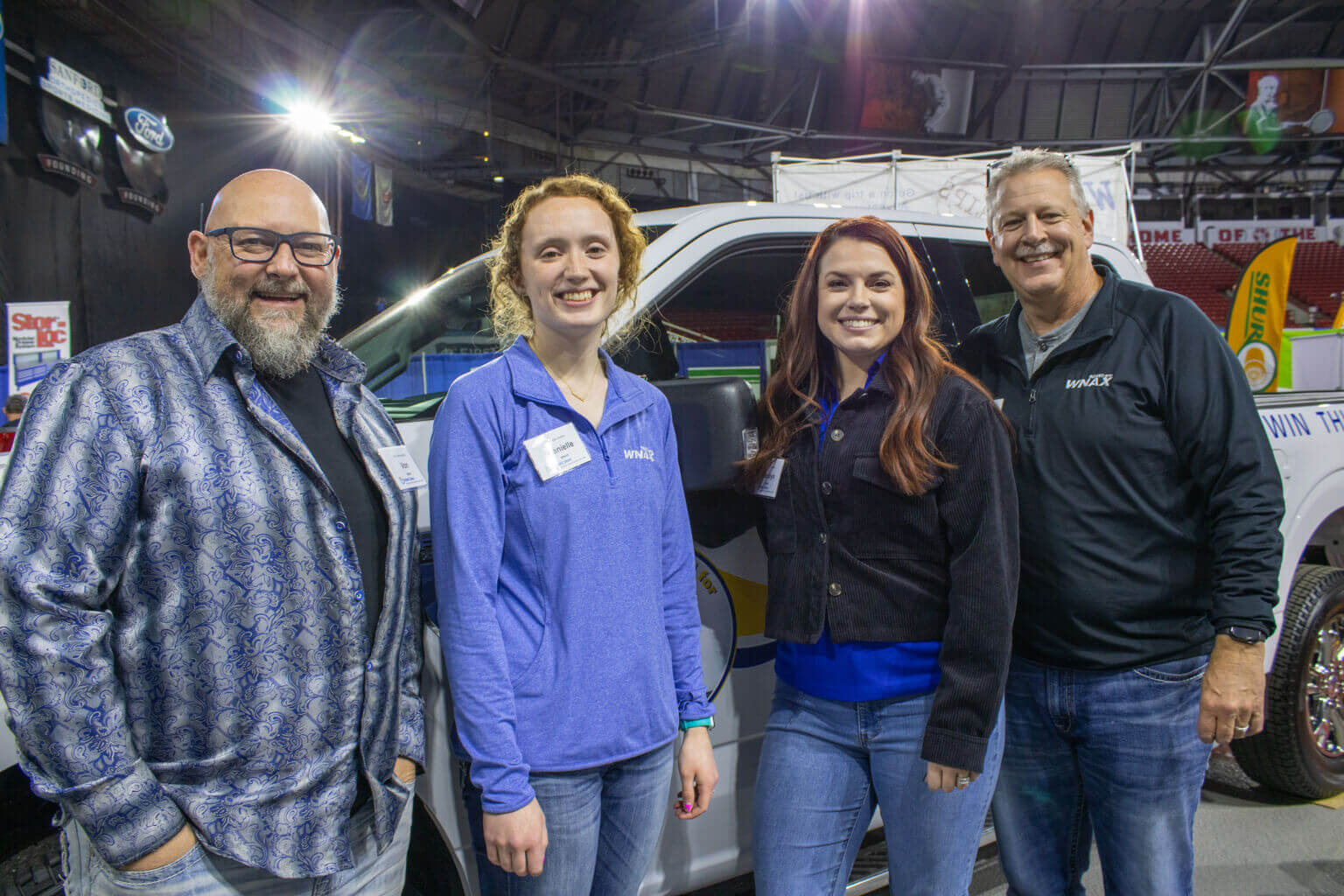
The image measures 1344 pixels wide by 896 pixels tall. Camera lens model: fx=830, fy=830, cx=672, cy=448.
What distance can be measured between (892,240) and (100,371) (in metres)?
1.44

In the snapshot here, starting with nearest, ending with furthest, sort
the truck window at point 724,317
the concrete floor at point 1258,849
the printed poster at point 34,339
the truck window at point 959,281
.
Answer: the truck window at point 724,317
the truck window at point 959,281
the concrete floor at point 1258,849
the printed poster at point 34,339

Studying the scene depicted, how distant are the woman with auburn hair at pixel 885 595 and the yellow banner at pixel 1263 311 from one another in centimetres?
1137

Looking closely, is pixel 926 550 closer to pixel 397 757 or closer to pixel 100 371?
pixel 397 757

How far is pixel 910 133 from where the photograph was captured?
24375mm

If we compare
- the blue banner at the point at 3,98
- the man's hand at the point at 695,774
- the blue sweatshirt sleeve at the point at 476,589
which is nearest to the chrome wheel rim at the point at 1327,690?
the man's hand at the point at 695,774

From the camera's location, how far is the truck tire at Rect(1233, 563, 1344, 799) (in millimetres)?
3109

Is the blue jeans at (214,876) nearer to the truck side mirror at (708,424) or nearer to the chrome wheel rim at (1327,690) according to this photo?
the truck side mirror at (708,424)

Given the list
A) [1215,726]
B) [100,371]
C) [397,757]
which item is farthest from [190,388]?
[1215,726]

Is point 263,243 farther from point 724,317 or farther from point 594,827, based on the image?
point 724,317

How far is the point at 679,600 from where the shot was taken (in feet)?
5.40

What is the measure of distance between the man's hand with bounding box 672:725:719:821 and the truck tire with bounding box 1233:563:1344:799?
264cm

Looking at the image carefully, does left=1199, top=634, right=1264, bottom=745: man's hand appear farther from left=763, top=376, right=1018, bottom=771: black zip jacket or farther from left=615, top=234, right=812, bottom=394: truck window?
left=615, top=234, right=812, bottom=394: truck window

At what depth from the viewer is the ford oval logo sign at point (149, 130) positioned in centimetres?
989

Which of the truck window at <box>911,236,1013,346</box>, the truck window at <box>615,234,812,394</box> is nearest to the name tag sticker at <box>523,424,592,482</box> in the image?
the truck window at <box>615,234,812,394</box>
